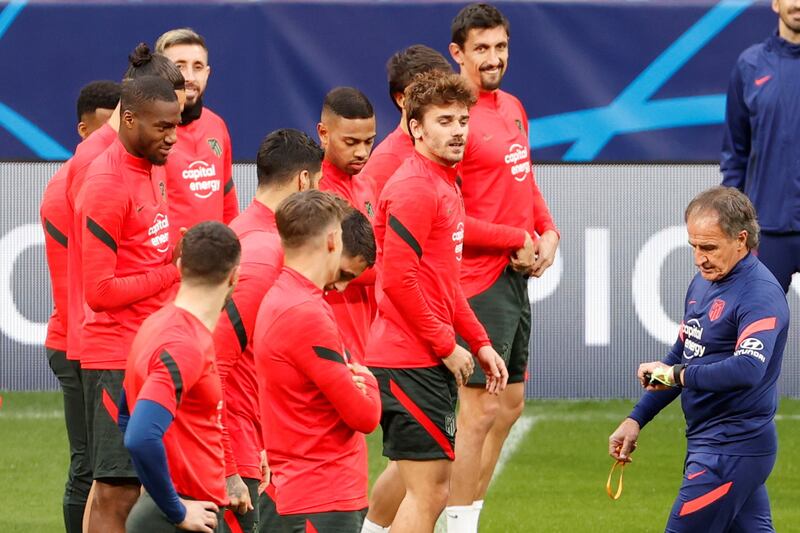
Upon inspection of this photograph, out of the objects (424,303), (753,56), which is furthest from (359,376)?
(753,56)

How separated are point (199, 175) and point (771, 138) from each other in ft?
9.21

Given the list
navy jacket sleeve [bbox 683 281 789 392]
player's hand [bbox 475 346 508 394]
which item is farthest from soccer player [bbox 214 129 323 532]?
navy jacket sleeve [bbox 683 281 789 392]

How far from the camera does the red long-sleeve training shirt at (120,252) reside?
17.0 feet

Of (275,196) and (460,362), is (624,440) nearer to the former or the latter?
(460,362)

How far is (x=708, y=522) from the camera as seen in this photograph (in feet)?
16.5

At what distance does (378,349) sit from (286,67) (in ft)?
15.3

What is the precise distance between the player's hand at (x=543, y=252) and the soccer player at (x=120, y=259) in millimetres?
1844

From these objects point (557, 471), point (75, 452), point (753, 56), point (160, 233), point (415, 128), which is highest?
point (753, 56)

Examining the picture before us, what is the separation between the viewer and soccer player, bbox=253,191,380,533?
448 centimetres

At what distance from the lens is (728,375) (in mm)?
4949

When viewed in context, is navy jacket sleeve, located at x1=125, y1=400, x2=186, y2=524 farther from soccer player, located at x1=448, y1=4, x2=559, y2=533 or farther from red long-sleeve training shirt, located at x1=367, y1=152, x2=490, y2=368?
soccer player, located at x1=448, y1=4, x2=559, y2=533

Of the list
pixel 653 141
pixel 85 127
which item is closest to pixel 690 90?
pixel 653 141

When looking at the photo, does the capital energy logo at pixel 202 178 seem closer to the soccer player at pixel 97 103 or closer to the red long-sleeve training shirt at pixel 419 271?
the soccer player at pixel 97 103

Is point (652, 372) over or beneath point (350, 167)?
beneath
